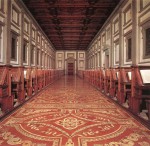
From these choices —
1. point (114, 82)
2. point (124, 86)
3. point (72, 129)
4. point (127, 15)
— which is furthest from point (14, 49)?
point (72, 129)

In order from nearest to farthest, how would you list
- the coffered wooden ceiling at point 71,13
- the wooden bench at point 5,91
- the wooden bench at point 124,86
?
the wooden bench at point 5,91 → the wooden bench at point 124,86 → the coffered wooden ceiling at point 71,13

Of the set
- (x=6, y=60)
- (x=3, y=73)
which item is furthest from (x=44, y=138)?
(x=6, y=60)

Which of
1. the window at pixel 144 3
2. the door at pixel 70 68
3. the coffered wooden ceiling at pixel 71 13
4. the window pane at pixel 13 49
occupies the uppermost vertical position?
the coffered wooden ceiling at pixel 71 13

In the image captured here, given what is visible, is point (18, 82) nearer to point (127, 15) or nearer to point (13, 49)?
point (13, 49)

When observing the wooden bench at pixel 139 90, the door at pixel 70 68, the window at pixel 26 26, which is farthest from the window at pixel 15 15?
the door at pixel 70 68

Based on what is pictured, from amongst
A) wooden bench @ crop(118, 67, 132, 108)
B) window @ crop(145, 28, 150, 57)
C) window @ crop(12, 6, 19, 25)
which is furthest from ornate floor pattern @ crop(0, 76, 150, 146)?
window @ crop(12, 6, 19, 25)

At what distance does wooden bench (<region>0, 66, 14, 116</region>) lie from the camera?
127 inches

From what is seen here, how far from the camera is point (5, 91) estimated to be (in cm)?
341

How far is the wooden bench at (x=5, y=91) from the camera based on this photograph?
3.22 metres

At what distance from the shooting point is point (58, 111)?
353cm

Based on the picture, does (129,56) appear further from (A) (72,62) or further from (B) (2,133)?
(A) (72,62)

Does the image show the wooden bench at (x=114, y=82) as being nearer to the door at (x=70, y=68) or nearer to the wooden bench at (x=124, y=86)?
the wooden bench at (x=124, y=86)

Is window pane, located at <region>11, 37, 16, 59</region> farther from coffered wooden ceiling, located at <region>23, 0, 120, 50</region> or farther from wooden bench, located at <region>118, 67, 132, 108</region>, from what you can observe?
wooden bench, located at <region>118, 67, 132, 108</region>

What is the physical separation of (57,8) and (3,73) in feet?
24.2
